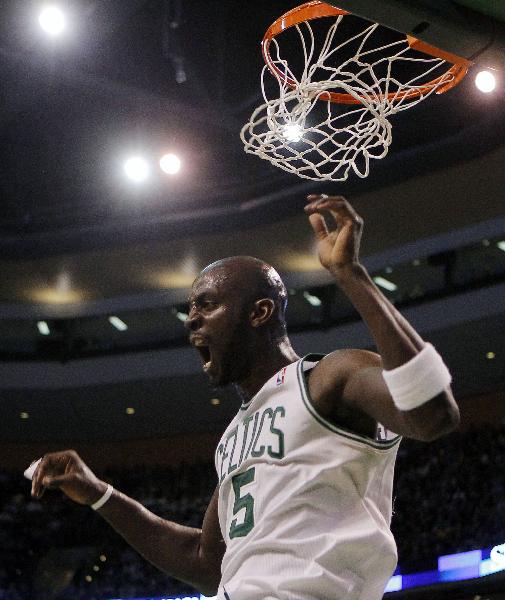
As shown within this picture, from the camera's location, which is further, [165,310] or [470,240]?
[165,310]

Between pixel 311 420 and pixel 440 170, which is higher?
pixel 440 170

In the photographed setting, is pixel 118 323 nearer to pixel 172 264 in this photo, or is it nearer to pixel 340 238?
pixel 172 264

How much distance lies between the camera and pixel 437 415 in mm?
2107

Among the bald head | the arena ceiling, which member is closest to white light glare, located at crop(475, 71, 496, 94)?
the arena ceiling

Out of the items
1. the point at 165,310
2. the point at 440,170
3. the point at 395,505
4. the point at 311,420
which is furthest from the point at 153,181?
the point at 311,420

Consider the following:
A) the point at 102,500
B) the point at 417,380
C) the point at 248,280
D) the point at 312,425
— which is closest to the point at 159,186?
the point at 102,500

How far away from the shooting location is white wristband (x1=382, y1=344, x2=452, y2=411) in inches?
82.3

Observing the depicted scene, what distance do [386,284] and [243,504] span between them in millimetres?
11564

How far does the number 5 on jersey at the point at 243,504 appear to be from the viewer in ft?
8.27

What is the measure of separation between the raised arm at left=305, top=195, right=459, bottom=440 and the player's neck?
307 millimetres

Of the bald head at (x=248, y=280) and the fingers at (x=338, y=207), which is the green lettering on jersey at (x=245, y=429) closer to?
the bald head at (x=248, y=280)

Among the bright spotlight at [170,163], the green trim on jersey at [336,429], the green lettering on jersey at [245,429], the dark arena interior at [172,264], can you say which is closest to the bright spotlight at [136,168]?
the dark arena interior at [172,264]

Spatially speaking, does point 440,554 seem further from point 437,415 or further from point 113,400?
point 437,415

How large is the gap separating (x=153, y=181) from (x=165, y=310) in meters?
2.67
